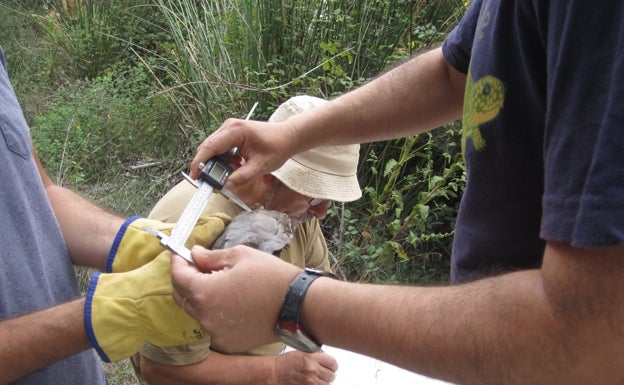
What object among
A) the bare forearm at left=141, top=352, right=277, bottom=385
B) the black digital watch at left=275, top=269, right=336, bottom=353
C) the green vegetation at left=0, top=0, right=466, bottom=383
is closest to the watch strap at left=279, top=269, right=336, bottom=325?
the black digital watch at left=275, top=269, right=336, bottom=353

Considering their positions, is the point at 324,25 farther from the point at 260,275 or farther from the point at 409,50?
the point at 260,275

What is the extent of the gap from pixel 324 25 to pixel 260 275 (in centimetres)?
318

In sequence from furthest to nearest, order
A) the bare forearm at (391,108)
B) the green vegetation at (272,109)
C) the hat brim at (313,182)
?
the green vegetation at (272,109) < the hat brim at (313,182) < the bare forearm at (391,108)

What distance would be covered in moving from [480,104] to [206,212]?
3.66ft

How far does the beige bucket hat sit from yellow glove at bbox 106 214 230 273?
71cm

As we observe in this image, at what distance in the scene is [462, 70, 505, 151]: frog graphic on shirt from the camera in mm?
1151

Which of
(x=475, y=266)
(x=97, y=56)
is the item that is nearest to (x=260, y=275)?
(x=475, y=266)

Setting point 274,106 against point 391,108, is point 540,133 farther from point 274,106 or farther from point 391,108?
point 274,106

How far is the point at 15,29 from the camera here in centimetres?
658

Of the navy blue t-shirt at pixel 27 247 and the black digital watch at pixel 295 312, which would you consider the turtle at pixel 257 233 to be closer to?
the black digital watch at pixel 295 312

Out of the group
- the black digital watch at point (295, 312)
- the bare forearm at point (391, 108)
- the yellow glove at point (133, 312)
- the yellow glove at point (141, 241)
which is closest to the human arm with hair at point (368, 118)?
the bare forearm at point (391, 108)

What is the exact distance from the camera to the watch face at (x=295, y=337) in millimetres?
1188

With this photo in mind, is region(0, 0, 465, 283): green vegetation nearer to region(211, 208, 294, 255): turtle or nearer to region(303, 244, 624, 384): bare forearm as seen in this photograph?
region(211, 208, 294, 255): turtle

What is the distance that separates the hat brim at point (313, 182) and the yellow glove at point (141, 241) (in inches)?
27.0
